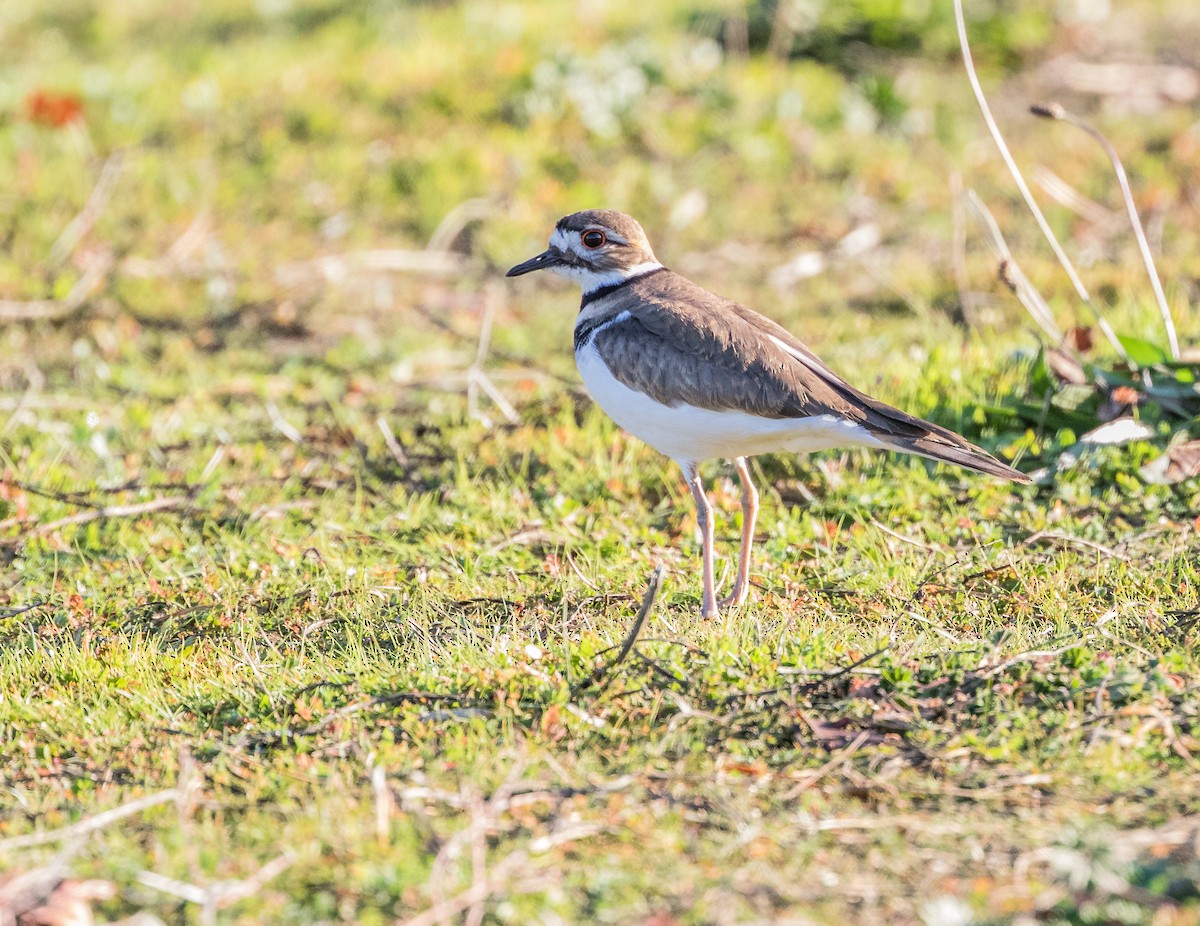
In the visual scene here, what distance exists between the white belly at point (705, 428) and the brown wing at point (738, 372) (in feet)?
0.10

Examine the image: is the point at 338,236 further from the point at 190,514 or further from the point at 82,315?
the point at 190,514

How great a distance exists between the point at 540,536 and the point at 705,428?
102 centimetres

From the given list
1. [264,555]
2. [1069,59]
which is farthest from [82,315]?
[1069,59]

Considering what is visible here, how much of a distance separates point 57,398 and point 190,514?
175 centimetres

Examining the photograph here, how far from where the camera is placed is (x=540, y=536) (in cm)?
570

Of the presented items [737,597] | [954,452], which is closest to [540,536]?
[737,597]

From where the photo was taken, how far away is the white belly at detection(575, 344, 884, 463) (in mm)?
4910

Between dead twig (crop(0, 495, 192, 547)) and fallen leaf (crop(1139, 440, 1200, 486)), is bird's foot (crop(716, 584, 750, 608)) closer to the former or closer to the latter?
fallen leaf (crop(1139, 440, 1200, 486))

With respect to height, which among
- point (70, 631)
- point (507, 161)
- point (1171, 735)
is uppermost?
point (507, 161)

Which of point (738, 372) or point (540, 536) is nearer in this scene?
point (738, 372)

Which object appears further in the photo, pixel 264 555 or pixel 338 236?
pixel 338 236

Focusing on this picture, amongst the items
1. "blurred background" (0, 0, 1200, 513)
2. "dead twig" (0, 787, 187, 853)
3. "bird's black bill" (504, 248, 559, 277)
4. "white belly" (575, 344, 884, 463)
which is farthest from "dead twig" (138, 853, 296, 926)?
"blurred background" (0, 0, 1200, 513)

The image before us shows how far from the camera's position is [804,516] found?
5.80 metres

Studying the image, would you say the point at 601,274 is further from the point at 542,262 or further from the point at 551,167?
the point at 551,167
